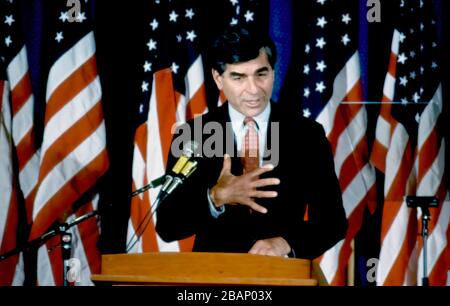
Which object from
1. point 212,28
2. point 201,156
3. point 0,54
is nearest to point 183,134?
point 201,156

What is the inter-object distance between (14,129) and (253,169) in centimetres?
205

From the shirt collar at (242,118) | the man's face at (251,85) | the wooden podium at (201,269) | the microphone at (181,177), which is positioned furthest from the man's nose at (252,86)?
the wooden podium at (201,269)

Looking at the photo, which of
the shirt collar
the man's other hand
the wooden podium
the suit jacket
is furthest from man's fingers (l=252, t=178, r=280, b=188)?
the shirt collar

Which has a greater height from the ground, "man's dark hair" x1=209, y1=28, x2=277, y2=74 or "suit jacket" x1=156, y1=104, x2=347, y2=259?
"man's dark hair" x1=209, y1=28, x2=277, y2=74

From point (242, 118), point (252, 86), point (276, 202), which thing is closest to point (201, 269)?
point (276, 202)

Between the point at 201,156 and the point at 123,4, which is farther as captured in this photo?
the point at 123,4

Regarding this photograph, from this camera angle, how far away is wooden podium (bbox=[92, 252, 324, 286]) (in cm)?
217

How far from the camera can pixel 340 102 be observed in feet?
16.3

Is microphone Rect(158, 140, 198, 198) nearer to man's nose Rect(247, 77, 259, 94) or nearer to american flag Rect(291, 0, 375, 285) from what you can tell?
man's nose Rect(247, 77, 259, 94)

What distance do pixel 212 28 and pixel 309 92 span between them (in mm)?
882

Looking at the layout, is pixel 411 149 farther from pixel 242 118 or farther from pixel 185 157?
pixel 185 157

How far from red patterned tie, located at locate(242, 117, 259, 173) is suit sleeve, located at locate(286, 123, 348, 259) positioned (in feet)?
0.89

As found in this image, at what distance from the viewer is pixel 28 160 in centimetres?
503

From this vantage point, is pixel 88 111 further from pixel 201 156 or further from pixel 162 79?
pixel 201 156
